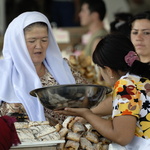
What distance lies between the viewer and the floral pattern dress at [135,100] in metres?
2.65

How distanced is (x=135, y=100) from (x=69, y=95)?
1.15 ft

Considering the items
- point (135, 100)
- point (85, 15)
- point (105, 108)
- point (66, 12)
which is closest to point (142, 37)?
point (105, 108)

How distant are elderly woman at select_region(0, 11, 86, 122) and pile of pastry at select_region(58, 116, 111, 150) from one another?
544 mm

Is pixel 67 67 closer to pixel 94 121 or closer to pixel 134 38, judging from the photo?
pixel 134 38

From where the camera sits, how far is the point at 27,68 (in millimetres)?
3486

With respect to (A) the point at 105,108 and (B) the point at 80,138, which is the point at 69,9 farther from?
(B) the point at 80,138

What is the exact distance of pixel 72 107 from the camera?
270 centimetres

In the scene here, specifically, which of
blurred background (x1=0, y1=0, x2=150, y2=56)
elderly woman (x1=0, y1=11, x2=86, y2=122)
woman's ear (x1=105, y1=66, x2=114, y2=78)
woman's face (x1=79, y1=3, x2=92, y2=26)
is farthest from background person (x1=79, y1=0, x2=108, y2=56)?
woman's ear (x1=105, y1=66, x2=114, y2=78)

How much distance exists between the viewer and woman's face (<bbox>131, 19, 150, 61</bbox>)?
14.1ft

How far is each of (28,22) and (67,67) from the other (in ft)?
1.63

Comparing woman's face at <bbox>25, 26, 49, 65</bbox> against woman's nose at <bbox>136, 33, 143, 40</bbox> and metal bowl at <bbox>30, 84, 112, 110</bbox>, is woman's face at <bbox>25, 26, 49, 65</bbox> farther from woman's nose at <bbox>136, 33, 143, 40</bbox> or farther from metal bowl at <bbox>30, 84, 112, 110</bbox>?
woman's nose at <bbox>136, 33, 143, 40</bbox>

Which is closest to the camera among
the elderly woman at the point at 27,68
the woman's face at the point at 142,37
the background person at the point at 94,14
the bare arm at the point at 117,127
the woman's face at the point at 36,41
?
the bare arm at the point at 117,127

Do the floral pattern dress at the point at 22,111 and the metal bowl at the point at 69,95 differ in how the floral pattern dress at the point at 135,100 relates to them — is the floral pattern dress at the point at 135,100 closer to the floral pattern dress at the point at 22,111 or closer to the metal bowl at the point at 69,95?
the metal bowl at the point at 69,95

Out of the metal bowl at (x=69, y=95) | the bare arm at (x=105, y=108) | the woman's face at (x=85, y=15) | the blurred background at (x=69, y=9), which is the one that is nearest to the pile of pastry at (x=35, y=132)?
the metal bowl at (x=69, y=95)
